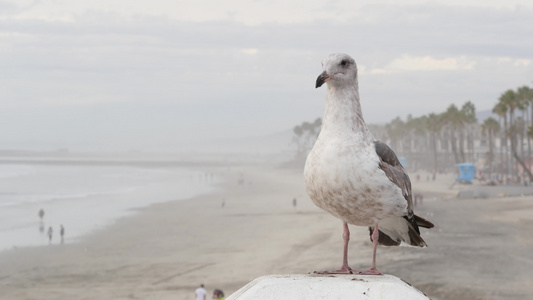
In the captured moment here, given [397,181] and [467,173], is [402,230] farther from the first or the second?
[467,173]

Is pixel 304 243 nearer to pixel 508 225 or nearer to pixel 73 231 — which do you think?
pixel 508 225

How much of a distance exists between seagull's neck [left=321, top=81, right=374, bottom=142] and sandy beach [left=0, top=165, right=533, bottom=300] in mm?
19243

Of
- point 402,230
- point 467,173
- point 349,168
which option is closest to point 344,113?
point 349,168

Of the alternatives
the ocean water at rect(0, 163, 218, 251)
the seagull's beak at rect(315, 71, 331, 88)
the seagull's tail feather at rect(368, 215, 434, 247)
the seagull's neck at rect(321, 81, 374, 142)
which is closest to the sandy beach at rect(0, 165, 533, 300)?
the ocean water at rect(0, 163, 218, 251)

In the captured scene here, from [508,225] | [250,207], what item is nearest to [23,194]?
[250,207]

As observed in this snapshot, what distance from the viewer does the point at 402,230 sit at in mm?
4270

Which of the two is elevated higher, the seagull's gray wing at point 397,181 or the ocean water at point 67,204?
the seagull's gray wing at point 397,181

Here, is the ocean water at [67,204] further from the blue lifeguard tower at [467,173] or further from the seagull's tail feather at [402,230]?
the seagull's tail feather at [402,230]

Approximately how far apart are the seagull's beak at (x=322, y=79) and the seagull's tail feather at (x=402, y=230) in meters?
1.01

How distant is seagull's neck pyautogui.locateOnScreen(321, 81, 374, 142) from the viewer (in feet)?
12.4

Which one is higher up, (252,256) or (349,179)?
(349,179)

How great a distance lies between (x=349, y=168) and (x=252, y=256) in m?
28.3

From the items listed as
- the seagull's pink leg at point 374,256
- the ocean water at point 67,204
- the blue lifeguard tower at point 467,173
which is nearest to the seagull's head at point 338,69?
the seagull's pink leg at point 374,256

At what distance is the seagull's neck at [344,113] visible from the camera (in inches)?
149
